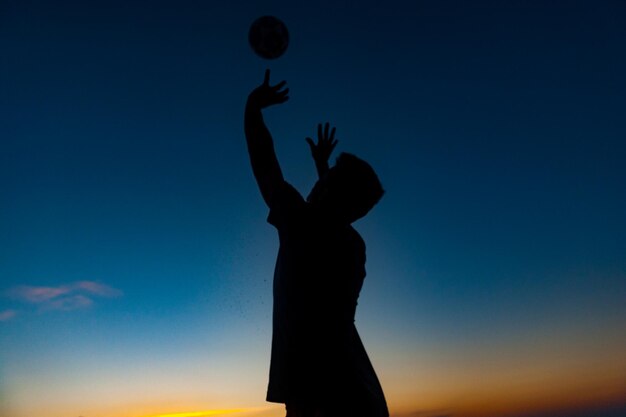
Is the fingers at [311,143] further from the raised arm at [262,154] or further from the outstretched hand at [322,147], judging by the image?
the raised arm at [262,154]

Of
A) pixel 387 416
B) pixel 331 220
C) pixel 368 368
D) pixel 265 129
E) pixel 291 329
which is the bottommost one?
pixel 387 416

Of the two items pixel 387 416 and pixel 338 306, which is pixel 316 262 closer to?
pixel 338 306

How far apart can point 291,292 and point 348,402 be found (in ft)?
2.24

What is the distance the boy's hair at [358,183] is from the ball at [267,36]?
13.9ft

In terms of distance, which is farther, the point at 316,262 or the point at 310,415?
the point at 316,262

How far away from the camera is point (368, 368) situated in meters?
2.93

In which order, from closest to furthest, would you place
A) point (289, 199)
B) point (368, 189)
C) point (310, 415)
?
point (310, 415) < point (289, 199) < point (368, 189)

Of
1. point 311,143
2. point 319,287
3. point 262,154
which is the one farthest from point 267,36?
point 319,287

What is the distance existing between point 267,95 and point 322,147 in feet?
3.42

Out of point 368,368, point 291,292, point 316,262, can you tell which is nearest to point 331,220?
point 316,262

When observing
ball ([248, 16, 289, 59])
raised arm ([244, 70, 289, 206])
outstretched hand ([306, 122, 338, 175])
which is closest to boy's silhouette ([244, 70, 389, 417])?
raised arm ([244, 70, 289, 206])

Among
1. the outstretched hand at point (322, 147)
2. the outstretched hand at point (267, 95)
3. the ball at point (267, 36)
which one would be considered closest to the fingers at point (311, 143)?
the outstretched hand at point (322, 147)

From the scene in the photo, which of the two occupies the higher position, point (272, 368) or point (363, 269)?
point (363, 269)

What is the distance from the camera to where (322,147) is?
4234 millimetres
